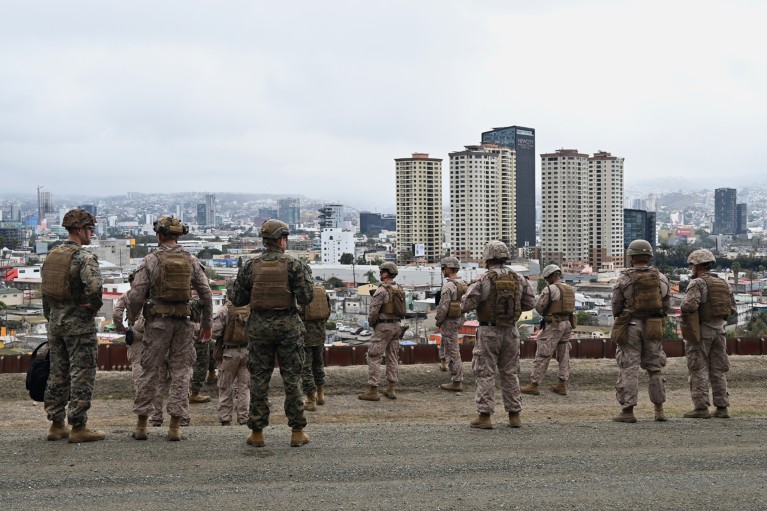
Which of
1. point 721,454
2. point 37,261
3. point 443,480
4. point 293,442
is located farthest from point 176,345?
point 37,261

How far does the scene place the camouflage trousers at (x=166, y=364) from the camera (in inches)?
346

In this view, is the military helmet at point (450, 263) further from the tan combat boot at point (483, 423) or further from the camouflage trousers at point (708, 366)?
the tan combat boot at point (483, 423)

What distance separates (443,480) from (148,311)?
3485 millimetres

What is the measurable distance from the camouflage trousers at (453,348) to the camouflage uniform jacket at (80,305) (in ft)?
21.9

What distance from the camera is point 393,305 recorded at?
1338 cm

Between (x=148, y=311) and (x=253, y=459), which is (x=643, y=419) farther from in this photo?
(x=148, y=311)

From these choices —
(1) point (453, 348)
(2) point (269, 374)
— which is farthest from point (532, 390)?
(2) point (269, 374)

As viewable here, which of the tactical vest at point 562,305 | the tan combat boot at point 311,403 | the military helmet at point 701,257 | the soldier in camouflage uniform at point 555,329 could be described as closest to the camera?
the military helmet at point 701,257

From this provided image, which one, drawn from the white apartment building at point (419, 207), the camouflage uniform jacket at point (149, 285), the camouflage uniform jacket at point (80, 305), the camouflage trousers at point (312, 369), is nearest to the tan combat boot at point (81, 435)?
the camouflage uniform jacket at point (80, 305)

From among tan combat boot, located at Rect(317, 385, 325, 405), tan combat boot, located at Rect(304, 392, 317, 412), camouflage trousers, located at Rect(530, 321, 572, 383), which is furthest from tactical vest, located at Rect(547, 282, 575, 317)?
tan combat boot, located at Rect(304, 392, 317, 412)

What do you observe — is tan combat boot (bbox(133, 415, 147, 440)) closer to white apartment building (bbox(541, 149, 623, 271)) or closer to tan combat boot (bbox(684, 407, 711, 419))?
tan combat boot (bbox(684, 407, 711, 419))

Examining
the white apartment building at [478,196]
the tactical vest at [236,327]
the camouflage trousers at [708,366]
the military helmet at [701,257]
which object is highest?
the white apartment building at [478,196]

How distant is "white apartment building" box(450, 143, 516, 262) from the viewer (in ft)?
534

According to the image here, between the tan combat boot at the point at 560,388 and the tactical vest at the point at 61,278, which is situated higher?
the tactical vest at the point at 61,278
